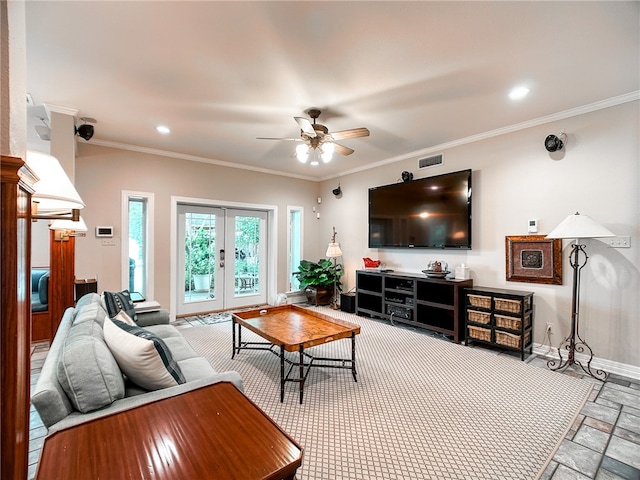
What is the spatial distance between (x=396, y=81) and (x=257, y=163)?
11.0 feet

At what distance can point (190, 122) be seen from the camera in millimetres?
3693

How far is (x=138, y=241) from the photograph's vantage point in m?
4.82

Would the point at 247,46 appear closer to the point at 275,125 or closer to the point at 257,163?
the point at 275,125

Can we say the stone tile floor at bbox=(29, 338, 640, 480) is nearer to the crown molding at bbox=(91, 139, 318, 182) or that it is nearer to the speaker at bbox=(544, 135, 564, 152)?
the speaker at bbox=(544, 135, 564, 152)

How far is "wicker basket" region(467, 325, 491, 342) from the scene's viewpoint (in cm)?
364

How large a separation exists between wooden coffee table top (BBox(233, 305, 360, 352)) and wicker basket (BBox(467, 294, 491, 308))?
1.78 m

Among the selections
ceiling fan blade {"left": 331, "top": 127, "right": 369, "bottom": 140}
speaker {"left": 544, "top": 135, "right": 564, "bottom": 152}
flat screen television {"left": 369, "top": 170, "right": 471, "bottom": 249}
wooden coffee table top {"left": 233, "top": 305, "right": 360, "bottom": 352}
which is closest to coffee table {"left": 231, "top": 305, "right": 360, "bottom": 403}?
wooden coffee table top {"left": 233, "top": 305, "right": 360, "bottom": 352}

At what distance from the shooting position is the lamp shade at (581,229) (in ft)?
9.26

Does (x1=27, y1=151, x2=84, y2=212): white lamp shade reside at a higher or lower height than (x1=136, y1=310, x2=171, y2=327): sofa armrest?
higher

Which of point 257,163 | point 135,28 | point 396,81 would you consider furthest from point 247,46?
point 257,163

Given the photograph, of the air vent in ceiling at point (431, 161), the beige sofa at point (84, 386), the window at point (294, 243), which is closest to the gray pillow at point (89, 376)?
the beige sofa at point (84, 386)

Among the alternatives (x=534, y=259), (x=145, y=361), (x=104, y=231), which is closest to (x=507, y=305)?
(x=534, y=259)

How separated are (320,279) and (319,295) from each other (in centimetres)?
35

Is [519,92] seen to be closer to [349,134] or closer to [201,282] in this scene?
[349,134]
